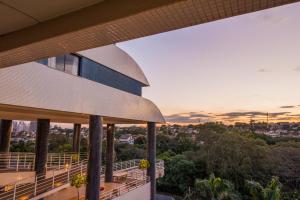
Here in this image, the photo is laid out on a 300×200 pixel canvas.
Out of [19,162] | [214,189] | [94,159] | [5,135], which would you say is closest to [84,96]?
[94,159]

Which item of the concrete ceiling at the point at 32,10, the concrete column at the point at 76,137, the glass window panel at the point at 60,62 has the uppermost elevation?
the glass window panel at the point at 60,62

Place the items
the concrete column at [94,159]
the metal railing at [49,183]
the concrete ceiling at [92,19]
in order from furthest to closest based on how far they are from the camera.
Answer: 1. the concrete column at [94,159]
2. the metal railing at [49,183]
3. the concrete ceiling at [92,19]

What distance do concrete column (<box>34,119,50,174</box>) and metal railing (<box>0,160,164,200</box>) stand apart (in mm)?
440

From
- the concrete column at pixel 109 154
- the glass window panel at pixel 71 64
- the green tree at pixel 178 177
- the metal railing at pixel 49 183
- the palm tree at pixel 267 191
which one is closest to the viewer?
the metal railing at pixel 49 183

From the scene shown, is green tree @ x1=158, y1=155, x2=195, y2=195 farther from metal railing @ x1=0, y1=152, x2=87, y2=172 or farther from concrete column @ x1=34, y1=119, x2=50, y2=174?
concrete column @ x1=34, y1=119, x2=50, y2=174

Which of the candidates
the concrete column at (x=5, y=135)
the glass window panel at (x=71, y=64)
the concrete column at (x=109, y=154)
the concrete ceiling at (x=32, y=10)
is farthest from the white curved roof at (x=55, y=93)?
the concrete column at (x=5, y=135)

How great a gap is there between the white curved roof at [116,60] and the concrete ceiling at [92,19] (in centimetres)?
832

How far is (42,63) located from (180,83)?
1782cm

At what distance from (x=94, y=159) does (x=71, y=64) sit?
408 centimetres

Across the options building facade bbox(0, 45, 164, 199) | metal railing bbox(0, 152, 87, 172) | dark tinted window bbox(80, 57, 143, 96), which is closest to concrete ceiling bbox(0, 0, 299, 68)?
building facade bbox(0, 45, 164, 199)

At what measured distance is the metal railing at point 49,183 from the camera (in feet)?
33.1

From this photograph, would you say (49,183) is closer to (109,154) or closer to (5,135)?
(109,154)

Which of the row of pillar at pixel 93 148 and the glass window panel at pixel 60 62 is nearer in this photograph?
the glass window panel at pixel 60 62

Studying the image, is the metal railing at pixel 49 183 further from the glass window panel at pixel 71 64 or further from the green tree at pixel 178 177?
the green tree at pixel 178 177
